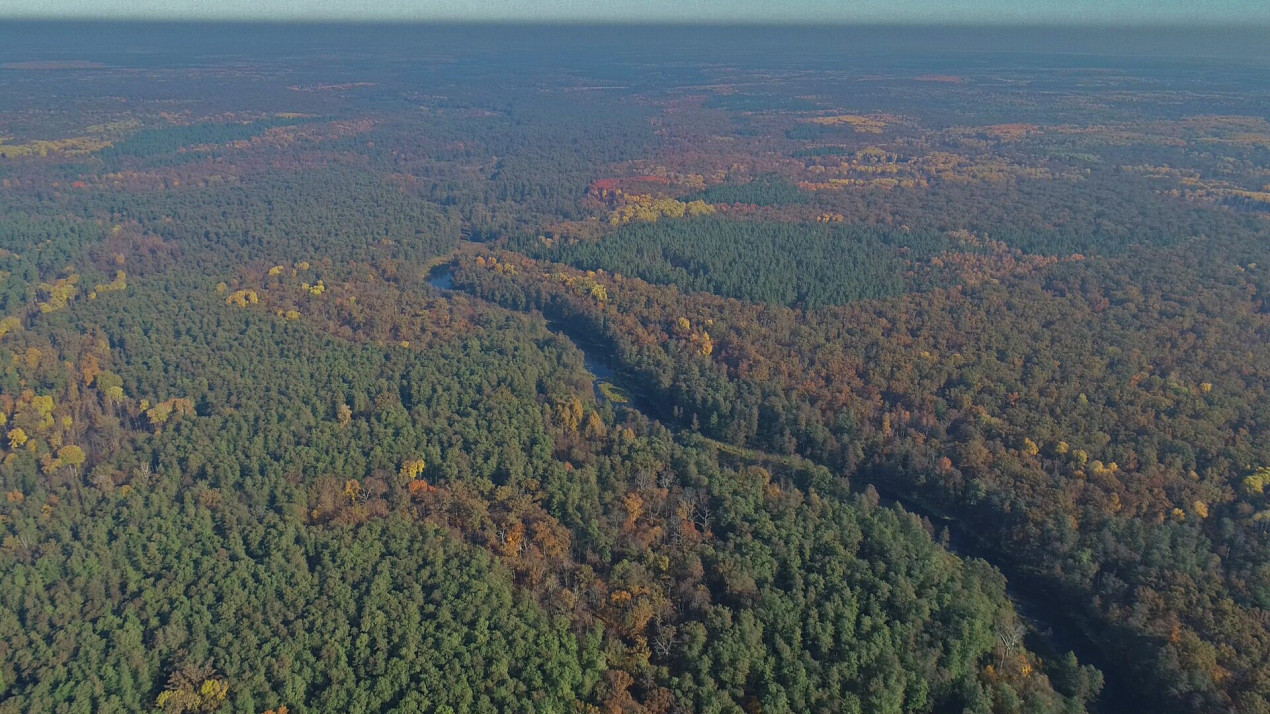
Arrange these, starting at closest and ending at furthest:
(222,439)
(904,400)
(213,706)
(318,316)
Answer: (213,706)
(222,439)
(904,400)
(318,316)

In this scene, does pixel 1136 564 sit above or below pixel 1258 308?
below

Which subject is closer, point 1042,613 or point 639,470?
point 1042,613

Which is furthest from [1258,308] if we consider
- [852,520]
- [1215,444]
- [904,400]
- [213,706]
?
[213,706]

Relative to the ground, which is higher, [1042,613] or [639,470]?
[639,470]

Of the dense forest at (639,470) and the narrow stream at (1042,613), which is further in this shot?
the narrow stream at (1042,613)

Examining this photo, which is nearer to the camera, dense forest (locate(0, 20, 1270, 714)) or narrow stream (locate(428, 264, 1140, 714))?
dense forest (locate(0, 20, 1270, 714))

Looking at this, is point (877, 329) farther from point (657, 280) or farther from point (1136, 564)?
point (1136, 564)

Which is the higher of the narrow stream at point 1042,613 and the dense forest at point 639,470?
the dense forest at point 639,470

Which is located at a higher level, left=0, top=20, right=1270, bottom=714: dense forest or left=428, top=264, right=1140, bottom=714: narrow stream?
left=0, top=20, right=1270, bottom=714: dense forest
